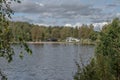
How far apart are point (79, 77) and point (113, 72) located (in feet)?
7.36

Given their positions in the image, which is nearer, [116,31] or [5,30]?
[5,30]

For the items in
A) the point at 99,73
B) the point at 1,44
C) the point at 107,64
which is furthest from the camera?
the point at 107,64

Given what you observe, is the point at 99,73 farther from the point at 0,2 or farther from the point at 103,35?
the point at 103,35

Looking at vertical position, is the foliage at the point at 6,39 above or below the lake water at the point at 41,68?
above

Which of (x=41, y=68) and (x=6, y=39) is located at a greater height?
(x=6, y=39)

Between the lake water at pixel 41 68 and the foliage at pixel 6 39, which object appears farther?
the lake water at pixel 41 68

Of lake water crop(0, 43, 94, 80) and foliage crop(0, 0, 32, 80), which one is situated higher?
foliage crop(0, 0, 32, 80)

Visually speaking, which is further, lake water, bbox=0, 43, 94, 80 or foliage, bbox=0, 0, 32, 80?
lake water, bbox=0, 43, 94, 80

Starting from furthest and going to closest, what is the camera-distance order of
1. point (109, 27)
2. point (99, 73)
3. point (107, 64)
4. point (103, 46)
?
point (109, 27) < point (103, 46) < point (107, 64) < point (99, 73)

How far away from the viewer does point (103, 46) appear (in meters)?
23.9

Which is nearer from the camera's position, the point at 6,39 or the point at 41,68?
the point at 6,39

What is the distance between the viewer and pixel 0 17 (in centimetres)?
453

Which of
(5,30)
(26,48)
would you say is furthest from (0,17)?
(26,48)

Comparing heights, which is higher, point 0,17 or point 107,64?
point 0,17
